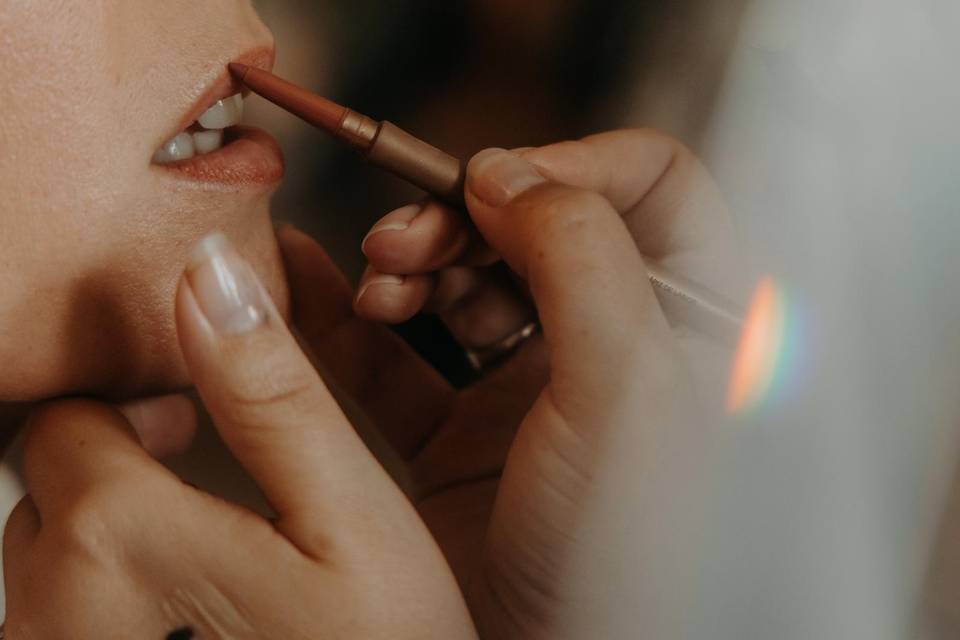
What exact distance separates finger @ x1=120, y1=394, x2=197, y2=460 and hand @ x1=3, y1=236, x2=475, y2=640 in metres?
0.19

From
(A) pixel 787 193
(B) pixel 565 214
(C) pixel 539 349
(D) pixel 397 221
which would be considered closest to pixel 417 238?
(D) pixel 397 221

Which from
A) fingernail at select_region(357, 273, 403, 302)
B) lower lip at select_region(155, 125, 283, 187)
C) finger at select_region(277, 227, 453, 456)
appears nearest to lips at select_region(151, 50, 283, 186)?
lower lip at select_region(155, 125, 283, 187)

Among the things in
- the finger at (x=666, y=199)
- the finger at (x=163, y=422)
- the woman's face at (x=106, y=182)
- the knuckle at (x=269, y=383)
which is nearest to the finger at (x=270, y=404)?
the knuckle at (x=269, y=383)

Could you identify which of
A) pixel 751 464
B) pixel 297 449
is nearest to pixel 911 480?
pixel 751 464

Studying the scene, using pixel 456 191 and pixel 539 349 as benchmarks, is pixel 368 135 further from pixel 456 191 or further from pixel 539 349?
pixel 539 349

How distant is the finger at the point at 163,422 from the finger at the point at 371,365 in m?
0.18

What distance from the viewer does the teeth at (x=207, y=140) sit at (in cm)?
59

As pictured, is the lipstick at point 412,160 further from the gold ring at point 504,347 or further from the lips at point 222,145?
the gold ring at point 504,347

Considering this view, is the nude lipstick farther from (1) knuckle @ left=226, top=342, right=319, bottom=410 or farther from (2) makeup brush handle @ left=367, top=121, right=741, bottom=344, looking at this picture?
(1) knuckle @ left=226, top=342, right=319, bottom=410

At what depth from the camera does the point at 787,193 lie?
0.72 m

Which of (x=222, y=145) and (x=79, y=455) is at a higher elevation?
(x=222, y=145)

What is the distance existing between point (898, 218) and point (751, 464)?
22cm

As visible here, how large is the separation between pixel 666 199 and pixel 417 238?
25cm

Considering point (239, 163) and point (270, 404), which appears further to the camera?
point (239, 163)
